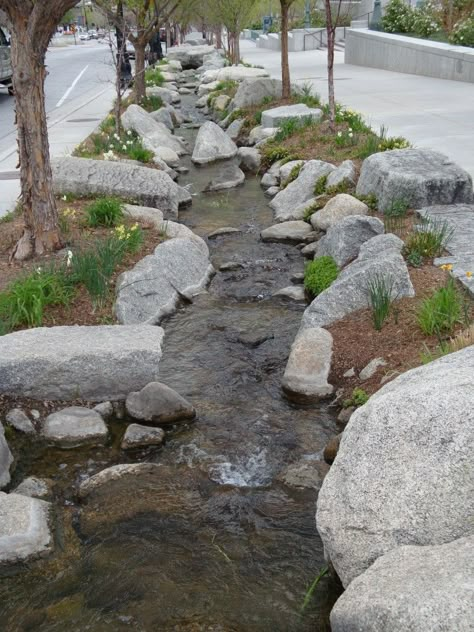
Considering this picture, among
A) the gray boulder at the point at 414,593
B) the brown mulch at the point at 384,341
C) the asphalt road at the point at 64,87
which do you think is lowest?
the asphalt road at the point at 64,87

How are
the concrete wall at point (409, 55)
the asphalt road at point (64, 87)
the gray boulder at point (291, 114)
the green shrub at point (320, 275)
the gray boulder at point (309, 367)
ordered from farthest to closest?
the concrete wall at point (409, 55)
the asphalt road at point (64, 87)
the gray boulder at point (291, 114)
the green shrub at point (320, 275)
the gray boulder at point (309, 367)

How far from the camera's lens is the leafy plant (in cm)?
638

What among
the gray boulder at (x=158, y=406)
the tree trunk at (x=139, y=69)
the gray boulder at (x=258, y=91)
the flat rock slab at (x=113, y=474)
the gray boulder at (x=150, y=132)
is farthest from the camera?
the tree trunk at (x=139, y=69)

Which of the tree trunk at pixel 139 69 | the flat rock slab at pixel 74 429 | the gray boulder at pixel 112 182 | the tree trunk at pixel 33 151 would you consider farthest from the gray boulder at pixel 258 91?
the flat rock slab at pixel 74 429

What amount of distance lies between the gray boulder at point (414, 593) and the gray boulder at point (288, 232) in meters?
6.78

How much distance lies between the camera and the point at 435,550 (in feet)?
11.0

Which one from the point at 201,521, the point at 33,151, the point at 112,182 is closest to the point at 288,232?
the point at 112,182

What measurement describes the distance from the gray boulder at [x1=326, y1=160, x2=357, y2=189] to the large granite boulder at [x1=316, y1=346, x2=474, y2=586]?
6.73 m

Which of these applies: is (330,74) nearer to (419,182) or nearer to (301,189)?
(301,189)

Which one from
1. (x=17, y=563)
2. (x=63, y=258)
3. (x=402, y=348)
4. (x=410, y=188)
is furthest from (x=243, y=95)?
(x=17, y=563)

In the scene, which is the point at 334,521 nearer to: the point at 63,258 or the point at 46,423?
the point at 46,423

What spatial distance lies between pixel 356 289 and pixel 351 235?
1.37m

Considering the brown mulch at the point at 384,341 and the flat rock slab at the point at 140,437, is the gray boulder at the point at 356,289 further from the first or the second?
the flat rock slab at the point at 140,437

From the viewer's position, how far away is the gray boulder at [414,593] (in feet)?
9.51
